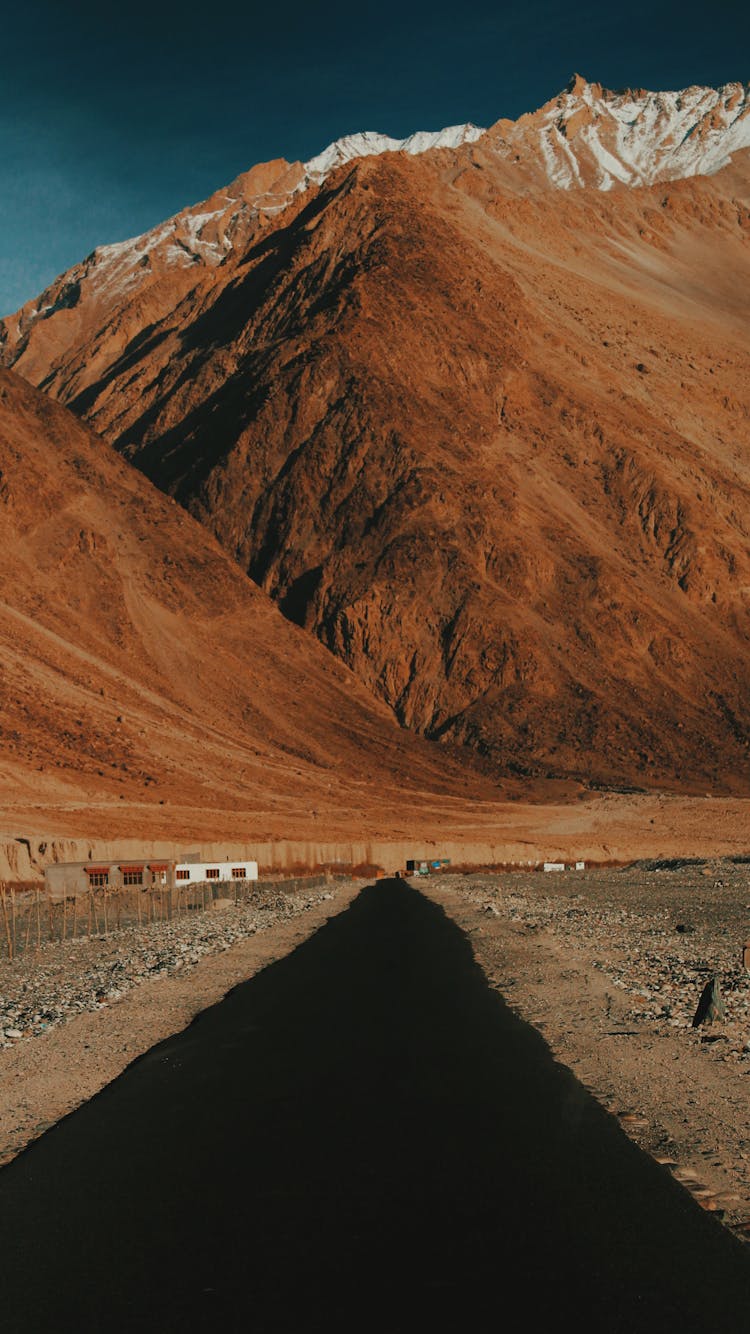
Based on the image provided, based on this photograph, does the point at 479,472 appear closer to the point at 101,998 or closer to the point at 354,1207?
the point at 101,998

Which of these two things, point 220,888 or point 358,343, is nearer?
point 220,888

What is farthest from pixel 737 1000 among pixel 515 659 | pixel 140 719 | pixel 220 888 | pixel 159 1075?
pixel 515 659

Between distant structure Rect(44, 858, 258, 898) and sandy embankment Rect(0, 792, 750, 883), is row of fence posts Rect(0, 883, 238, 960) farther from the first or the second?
sandy embankment Rect(0, 792, 750, 883)

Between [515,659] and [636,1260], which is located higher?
[515,659]

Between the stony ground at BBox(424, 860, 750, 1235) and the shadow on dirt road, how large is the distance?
1.46 feet

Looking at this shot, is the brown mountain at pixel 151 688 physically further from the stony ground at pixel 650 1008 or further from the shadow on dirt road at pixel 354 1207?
the shadow on dirt road at pixel 354 1207

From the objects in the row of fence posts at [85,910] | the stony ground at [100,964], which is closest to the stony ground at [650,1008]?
the stony ground at [100,964]

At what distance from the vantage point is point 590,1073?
1448 cm

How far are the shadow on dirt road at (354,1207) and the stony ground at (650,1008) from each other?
45 cm

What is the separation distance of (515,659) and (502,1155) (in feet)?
357

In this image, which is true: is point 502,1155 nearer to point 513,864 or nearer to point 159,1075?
point 159,1075

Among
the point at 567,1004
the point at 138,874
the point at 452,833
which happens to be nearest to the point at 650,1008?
the point at 567,1004

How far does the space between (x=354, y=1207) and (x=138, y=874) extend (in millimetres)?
55389

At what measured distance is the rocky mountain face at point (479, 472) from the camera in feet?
391
